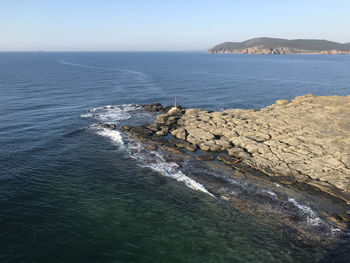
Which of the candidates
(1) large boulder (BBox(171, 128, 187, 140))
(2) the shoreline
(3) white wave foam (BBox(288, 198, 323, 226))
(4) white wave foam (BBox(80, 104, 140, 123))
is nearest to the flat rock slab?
(2) the shoreline

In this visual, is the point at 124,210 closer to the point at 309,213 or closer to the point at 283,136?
the point at 309,213

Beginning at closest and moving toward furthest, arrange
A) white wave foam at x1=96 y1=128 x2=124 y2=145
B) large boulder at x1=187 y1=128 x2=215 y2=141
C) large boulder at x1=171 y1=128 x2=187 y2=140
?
large boulder at x1=187 y1=128 x2=215 y2=141, white wave foam at x1=96 y1=128 x2=124 y2=145, large boulder at x1=171 y1=128 x2=187 y2=140

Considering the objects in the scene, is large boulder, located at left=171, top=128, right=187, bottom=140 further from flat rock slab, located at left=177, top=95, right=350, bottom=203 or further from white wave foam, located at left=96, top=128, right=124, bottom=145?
white wave foam, located at left=96, top=128, right=124, bottom=145

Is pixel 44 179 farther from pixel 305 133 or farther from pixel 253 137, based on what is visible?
pixel 305 133

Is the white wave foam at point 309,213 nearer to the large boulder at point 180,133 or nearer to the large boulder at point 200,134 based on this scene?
the large boulder at point 200,134

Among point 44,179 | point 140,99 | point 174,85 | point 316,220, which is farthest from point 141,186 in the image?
point 174,85

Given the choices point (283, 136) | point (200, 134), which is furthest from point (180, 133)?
point (283, 136)
